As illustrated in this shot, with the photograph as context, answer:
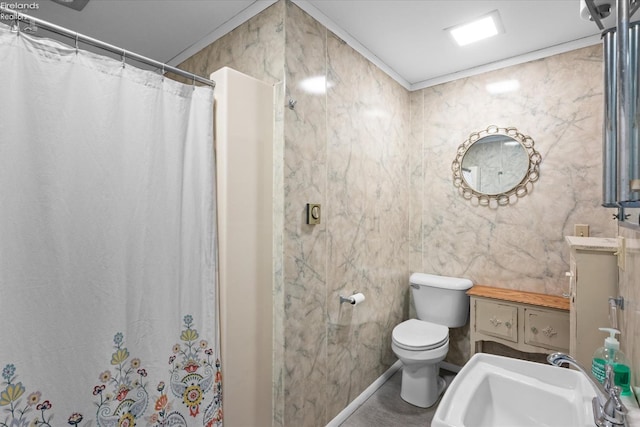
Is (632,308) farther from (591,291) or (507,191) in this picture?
(507,191)

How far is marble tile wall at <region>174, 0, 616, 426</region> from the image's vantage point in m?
1.68

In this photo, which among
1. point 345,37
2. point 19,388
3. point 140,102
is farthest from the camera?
point 345,37

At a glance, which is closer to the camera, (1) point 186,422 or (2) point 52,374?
(2) point 52,374

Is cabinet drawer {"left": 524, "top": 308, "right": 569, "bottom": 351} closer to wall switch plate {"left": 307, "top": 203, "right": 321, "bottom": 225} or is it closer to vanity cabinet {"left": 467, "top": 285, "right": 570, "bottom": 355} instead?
vanity cabinet {"left": 467, "top": 285, "right": 570, "bottom": 355}

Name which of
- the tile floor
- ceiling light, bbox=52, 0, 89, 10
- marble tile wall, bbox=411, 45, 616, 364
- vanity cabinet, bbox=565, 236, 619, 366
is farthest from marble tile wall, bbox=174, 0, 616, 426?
vanity cabinet, bbox=565, 236, 619, 366

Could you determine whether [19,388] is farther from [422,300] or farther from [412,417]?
[422,300]

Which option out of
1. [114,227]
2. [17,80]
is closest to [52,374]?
[114,227]

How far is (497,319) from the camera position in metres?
2.21

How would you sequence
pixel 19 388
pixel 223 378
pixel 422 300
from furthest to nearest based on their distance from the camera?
pixel 422 300 < pixel 223 378 < pixel 19 388

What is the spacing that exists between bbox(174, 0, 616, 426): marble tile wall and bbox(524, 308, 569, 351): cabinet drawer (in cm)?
30

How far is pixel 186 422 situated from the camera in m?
1.35

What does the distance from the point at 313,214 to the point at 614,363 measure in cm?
134

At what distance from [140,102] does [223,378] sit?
131 cm

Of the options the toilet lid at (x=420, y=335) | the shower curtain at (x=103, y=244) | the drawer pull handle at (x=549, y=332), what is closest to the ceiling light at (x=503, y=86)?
the drawer pull handle at (x=549, y=332)
